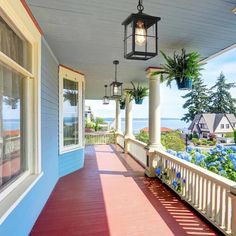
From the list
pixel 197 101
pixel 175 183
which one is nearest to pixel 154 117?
pixel 175 183

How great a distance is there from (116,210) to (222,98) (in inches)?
1217

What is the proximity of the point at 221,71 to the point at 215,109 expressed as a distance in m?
6.44

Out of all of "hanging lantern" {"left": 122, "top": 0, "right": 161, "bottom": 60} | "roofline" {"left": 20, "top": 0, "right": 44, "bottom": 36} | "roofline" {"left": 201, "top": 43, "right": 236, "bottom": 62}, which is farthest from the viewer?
"roofline" {"left": 201, "top": 43, "right": 236, "bottom": 62}

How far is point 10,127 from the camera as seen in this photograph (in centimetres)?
224

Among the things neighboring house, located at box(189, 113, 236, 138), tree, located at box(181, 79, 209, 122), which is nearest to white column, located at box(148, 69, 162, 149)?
neighboring house, located at box(189, 113, 236, 138)

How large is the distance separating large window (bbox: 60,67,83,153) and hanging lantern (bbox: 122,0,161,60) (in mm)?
3407

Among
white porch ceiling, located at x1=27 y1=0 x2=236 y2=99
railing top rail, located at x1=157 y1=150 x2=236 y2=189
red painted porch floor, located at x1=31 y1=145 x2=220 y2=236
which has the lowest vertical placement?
red painted porch floor, located at x1=31 y1=145 x2=220 y2=236

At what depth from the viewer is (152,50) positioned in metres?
1.84

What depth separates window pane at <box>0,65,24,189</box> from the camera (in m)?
1.99

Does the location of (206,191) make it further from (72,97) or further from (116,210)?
(72,97)

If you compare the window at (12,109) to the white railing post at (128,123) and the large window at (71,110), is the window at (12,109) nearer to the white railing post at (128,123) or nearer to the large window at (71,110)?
the large window at (71,110)

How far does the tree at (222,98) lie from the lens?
29.3 m

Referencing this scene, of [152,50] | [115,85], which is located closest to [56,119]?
[115,85]

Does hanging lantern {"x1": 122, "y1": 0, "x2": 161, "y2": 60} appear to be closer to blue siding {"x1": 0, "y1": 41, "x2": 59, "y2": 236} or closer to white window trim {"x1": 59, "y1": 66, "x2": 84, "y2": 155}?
blue siding {"x1": 0, "y1": 41, "x2": 59, "y2": 236}
